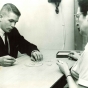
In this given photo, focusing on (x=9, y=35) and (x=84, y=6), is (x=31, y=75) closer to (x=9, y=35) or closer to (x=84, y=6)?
(x=84, y=6)

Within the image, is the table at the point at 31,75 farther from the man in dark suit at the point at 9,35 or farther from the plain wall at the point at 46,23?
the plain wall at the point at 46,23

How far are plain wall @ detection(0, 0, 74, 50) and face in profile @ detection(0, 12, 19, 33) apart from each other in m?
0.42

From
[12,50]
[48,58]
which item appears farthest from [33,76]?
[12,50]

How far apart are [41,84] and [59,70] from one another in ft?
1.03

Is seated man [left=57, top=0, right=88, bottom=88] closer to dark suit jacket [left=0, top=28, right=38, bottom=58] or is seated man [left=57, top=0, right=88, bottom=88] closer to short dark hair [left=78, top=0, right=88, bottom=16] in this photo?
short dark hair [left=78, top=0, right=88, bottom=16]

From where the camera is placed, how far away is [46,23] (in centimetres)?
215

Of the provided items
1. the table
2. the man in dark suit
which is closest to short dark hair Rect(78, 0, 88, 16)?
the table

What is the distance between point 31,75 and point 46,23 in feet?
3.60

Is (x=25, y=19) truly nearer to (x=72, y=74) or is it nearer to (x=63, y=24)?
(x=63, y=24)

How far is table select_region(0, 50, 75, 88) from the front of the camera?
39.9 inches

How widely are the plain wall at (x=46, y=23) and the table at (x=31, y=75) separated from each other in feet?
2.22

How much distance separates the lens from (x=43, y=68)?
1.34m

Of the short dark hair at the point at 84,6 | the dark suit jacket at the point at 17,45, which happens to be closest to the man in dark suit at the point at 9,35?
the dark suit jacket at the point at 17,45

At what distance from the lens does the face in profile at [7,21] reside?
1736 millimetres
